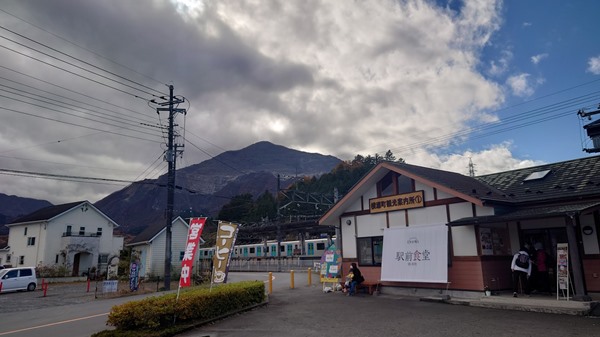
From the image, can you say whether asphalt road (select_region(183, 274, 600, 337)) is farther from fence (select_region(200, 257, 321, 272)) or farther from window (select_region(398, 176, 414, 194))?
fence (select_region(200, 257, 321, 272))

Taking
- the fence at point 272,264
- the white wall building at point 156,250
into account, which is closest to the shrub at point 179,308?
the fence at point 272,264

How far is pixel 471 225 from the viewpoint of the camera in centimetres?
1242

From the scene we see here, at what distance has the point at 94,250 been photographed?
125 ft

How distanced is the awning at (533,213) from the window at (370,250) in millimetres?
3586

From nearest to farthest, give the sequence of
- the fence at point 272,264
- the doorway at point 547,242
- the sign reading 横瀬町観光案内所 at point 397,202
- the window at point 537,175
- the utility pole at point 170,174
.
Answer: the doorway at point 547,242, the window at point 537,175, the sign reading 横瀬町観光案内所 at point 397,202, the utility pole at point 170,174, the fence at point 272,264

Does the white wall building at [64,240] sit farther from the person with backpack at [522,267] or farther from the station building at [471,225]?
the person with backpack at [522,267]

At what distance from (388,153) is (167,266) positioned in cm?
6190

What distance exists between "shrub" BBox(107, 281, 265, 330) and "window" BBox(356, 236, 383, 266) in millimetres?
5586

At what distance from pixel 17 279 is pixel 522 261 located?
28.7 m

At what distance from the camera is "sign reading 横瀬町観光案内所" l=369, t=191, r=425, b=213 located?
14.3m

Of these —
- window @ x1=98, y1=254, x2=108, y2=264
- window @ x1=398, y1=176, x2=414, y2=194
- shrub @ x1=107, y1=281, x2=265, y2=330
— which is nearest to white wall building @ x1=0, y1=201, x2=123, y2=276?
window @ x1=98, y1=254, x2=108, y2=264

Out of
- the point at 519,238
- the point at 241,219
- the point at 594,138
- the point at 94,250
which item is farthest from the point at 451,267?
the point at 241,219

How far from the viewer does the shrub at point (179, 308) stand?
29.1 feet

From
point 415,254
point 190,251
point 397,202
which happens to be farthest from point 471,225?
point 190,251
